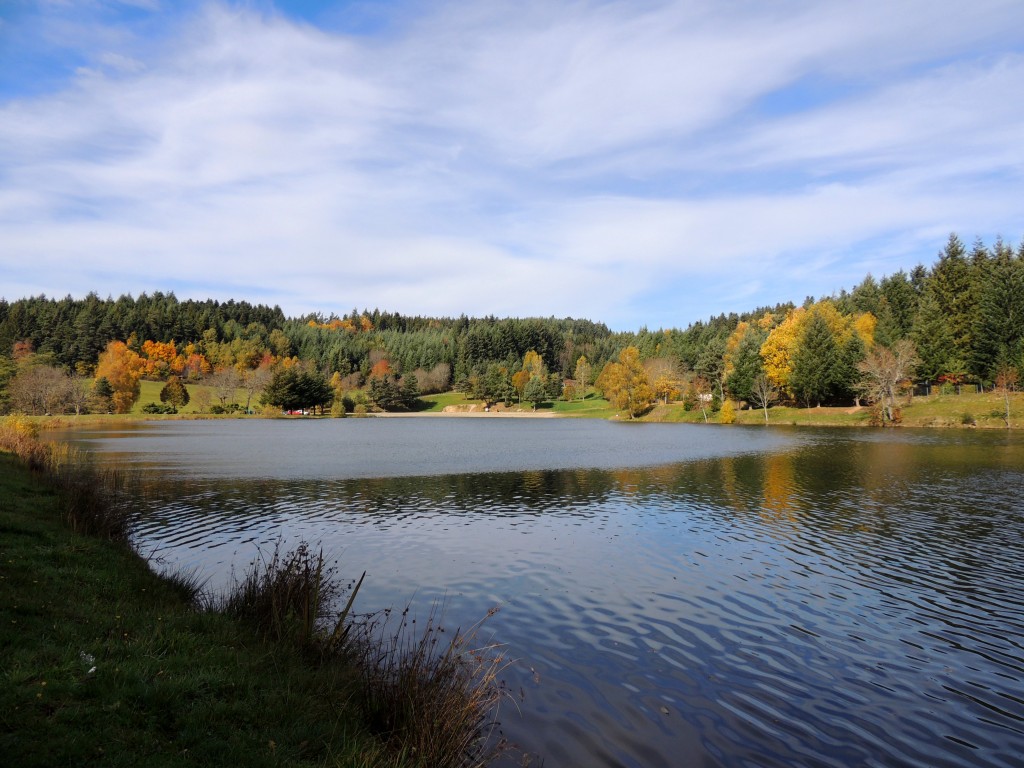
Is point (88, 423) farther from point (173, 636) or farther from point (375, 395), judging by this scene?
point (173, 636)

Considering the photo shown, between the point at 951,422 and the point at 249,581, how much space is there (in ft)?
291

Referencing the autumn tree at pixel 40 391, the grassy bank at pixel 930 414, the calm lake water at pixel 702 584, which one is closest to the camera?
the calm lake water at pixel 702 584

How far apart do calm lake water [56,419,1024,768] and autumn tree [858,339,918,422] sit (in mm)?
44870

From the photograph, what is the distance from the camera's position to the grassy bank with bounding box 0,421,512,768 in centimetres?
605

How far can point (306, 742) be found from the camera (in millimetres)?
6719

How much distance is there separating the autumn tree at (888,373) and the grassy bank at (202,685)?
3501 inches

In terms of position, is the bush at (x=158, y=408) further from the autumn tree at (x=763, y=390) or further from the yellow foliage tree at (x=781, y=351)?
the yellow foliage tree at (x=781, y=351)

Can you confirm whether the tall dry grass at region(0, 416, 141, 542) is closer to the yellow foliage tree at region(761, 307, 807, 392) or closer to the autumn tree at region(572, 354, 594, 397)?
the yellow foliage tree at region(761, 307, 807, 392)

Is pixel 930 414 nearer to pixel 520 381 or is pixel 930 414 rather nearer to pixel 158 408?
pixel 520 381

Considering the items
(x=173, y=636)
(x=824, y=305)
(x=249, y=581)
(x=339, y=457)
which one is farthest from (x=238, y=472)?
(x=824, y=305)

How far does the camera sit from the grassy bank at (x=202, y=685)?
6.05 m

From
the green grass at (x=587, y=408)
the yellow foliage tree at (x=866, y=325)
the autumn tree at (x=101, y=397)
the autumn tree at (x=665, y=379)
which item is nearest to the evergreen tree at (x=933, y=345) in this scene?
the yellow foliage tree at (x=866, y=325)

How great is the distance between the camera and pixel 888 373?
8250cm

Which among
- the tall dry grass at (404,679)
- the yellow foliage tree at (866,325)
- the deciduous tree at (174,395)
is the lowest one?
the tall dry grass at (404,679)
